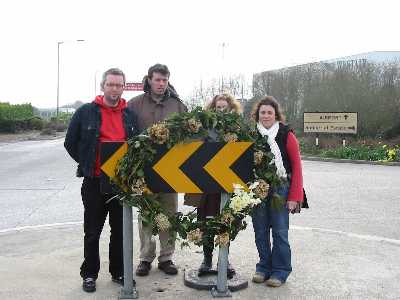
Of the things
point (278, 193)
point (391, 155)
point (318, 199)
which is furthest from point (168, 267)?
point (391, 155)

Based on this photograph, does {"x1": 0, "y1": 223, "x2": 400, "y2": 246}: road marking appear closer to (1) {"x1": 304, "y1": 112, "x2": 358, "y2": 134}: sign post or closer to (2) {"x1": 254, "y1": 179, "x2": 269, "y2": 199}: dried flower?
(2) {"x1": 254, "y1": 179, "x2": 269, "y2": 199}: dried flower

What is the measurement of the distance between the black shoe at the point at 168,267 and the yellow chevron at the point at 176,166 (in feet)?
4.04

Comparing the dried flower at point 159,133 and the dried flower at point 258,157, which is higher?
the dried flower at point 159,133

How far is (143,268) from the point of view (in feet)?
16.9

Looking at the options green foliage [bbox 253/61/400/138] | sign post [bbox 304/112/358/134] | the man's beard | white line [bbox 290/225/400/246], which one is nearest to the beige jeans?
the man's beard

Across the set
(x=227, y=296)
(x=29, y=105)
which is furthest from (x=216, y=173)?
(x=29, y=105)

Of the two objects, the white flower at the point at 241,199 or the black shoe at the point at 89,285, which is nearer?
the white flower at the point at 241,199

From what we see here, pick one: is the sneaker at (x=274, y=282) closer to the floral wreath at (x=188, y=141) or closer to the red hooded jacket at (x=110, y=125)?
the floral wreath at (x=188, y=141)

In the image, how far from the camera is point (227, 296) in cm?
454

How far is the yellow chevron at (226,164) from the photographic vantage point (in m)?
4.31

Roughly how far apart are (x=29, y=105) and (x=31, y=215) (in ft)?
147

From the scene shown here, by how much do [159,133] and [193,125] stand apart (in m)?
0.29

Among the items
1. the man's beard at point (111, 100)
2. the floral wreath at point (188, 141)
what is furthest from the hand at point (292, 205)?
the man's beard at point (111, 100)

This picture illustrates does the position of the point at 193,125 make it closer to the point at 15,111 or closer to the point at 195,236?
the point at 195,236
